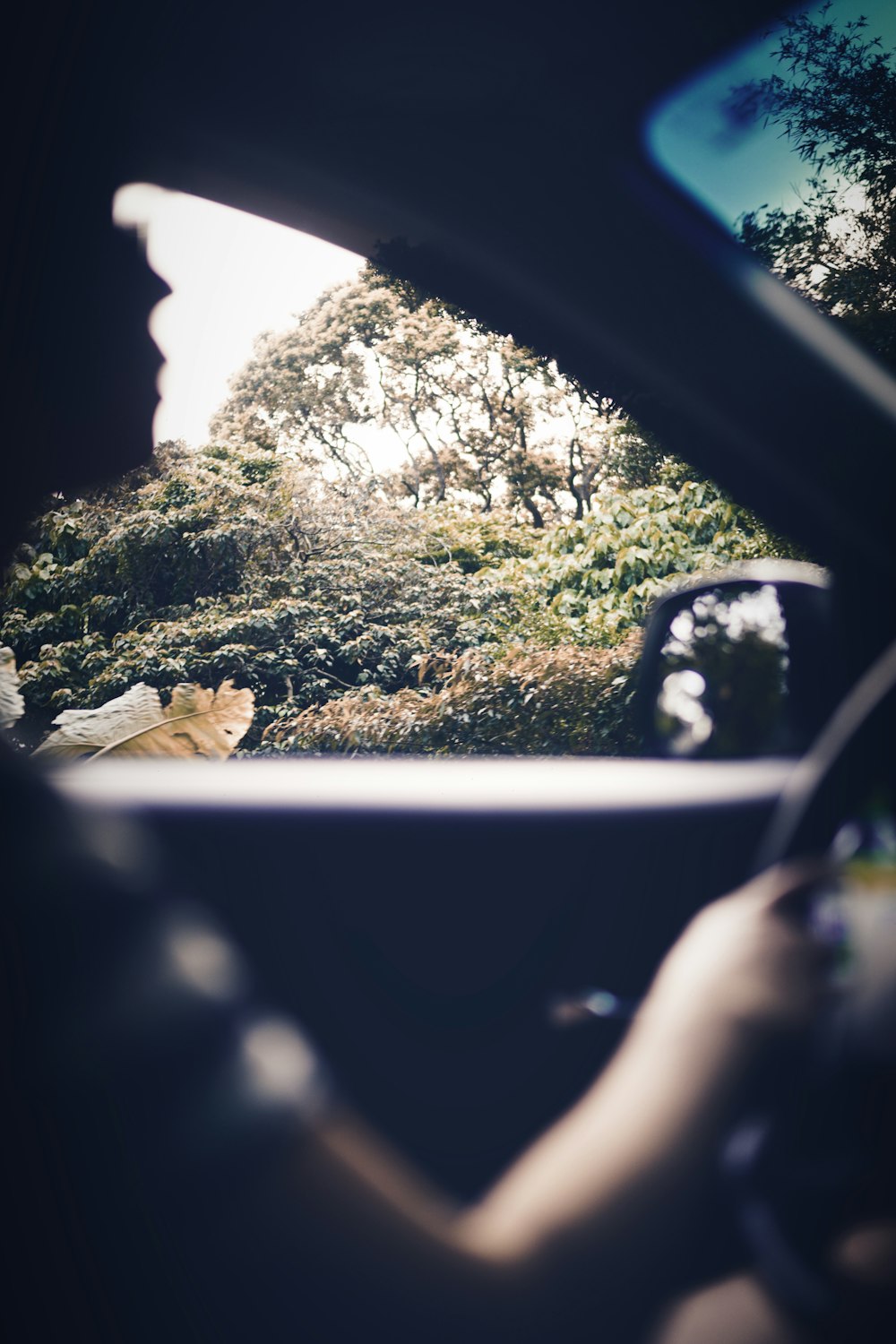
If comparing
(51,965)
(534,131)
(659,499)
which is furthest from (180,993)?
(659,499)

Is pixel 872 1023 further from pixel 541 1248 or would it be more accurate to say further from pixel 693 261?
pixel 693 261

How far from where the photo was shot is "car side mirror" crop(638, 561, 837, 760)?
1165mm

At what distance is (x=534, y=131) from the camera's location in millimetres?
1485

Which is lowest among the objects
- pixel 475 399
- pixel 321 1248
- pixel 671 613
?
pixel 321 1248

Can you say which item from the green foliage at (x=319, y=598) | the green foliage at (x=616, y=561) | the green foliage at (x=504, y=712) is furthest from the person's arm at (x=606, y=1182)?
the green foliage at (x=319, y=598)

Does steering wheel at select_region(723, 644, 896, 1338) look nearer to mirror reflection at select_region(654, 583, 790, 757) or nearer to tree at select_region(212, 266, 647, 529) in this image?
mirror reflection at select_region(654, 583, 790, 757)

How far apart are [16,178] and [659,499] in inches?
257

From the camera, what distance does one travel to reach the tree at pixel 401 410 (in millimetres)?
9492

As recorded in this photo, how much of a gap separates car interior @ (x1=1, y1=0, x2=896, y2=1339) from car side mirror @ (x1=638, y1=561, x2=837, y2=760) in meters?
0.01

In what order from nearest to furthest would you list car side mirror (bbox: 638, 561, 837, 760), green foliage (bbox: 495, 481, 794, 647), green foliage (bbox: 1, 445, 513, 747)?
1. car side mirror (bbox: 638, 561, 837, 760)
2. green foliage (bbox: 495, 481, 794, 647)
3. green foliage (bbox: 1, 445, 513, 747)

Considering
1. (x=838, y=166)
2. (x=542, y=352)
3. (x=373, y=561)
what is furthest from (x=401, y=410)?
(x=542, y=352)

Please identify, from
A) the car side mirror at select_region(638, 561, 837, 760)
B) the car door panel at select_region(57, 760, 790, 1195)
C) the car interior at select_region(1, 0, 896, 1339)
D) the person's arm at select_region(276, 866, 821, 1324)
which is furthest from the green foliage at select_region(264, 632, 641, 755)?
the person's arm at select_region(276, 866, 821, 1324)

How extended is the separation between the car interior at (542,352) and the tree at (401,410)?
25.2 ft

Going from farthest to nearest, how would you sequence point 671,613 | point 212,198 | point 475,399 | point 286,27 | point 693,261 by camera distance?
1. point 475,399
2. point 212,198
3. point 286,27
4. point 671,613
5. point 693,261
